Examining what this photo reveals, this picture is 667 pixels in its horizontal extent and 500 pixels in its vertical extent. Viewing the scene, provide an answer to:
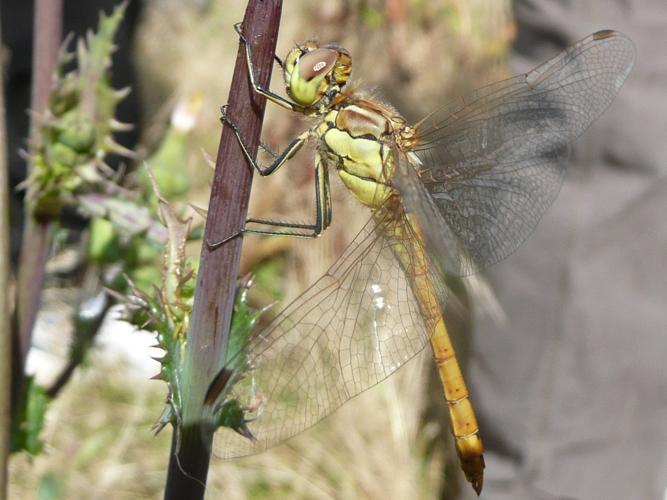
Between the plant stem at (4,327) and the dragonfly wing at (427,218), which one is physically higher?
the dragonfly wing at (427,218)

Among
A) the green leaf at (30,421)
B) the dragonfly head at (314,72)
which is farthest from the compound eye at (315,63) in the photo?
the green leaf at (30,421)

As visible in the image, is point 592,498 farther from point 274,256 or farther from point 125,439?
point 274,256

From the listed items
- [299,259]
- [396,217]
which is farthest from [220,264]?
[299,259]

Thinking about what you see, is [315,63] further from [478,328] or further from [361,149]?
[478,328]

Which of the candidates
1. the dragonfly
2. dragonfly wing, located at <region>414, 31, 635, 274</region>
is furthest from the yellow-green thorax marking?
dragonfly wing, located at <region>414, 31, 635, 274</region>

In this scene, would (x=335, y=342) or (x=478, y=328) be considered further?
(x=478, y=328)

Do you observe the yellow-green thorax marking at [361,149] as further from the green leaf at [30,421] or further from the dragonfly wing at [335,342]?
the green leaf at [30,421]

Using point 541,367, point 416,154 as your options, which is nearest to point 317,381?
point 416,154
